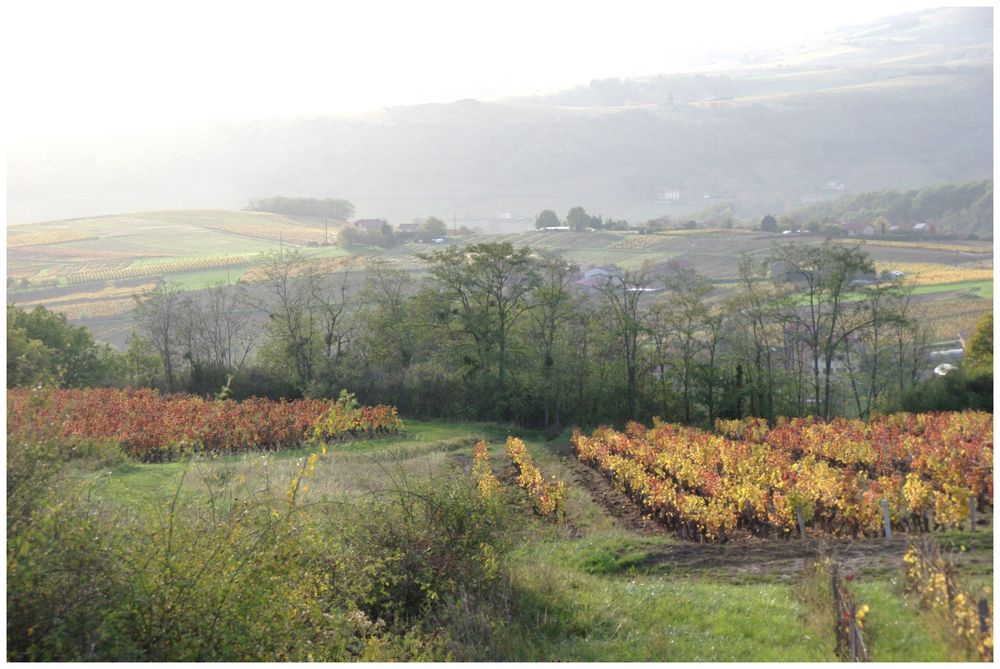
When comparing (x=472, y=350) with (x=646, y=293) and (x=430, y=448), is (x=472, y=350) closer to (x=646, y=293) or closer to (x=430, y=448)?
(x=646, y=293)

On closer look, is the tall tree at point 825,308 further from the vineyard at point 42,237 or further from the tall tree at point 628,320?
the vineyard at point 42,237

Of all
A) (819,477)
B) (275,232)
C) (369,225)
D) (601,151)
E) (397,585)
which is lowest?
(819,477)

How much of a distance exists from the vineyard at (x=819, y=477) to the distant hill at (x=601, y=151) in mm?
31764

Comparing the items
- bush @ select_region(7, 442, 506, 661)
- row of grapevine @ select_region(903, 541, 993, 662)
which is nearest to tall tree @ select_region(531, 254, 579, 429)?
bush @ select_region(7, 442, 506, 661)

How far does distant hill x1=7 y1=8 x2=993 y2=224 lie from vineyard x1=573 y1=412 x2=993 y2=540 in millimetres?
31764

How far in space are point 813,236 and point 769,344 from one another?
16.3 meters

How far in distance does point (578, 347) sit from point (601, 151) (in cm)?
6038

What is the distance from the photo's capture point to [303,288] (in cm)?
3155

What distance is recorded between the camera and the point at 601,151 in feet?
275

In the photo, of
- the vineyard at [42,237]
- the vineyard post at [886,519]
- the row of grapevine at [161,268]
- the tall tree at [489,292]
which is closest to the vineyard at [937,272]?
the tall tree at [489,292]

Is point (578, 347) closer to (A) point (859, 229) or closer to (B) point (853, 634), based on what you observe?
(A) point (859, 229)

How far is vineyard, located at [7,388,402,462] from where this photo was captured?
57.4 feet

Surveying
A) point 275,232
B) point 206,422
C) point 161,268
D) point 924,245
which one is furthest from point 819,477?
point 275,232

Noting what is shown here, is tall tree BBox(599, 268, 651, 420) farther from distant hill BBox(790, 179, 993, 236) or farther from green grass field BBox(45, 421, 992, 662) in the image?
green grass field BBox(45, 421, 992, 662)
